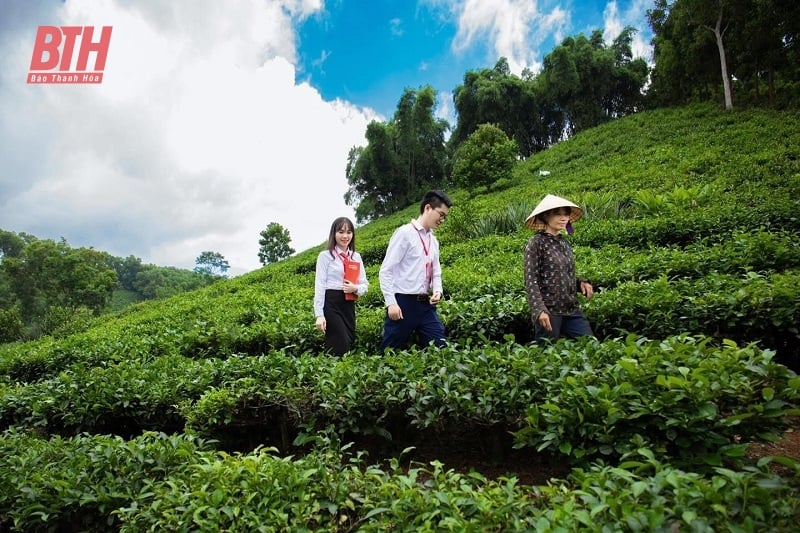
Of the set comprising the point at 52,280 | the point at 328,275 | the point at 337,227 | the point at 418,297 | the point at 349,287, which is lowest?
the point at 418,297

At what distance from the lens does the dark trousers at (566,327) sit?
11.1ft

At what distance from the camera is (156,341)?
6.57m

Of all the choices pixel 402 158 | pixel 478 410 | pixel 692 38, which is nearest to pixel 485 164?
pixel 692 38

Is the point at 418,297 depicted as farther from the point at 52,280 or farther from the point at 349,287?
the point at 52,280

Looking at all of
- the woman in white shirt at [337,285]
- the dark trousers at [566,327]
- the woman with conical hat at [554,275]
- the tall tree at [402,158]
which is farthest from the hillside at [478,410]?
the tall tree at [402,158]

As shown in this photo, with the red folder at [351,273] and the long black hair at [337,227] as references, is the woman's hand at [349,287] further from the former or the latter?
the long black hair at [337,227]

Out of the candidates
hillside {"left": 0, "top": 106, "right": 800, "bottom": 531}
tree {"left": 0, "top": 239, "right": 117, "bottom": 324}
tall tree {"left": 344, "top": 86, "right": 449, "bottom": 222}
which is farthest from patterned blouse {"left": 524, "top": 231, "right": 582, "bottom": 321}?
tree {"left": 0, "top": 239, "right": 117, "bottom": 324}

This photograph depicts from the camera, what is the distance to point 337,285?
13.2ft

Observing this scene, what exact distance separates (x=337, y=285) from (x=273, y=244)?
4435 cm

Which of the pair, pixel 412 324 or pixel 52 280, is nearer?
pixel 412 324

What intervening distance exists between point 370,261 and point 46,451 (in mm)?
9457

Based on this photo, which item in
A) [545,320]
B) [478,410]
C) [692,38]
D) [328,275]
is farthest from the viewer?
[692,38]

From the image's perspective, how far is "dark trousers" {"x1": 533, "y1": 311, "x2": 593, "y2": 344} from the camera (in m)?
3.39

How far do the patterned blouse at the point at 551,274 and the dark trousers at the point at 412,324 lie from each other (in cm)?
86
